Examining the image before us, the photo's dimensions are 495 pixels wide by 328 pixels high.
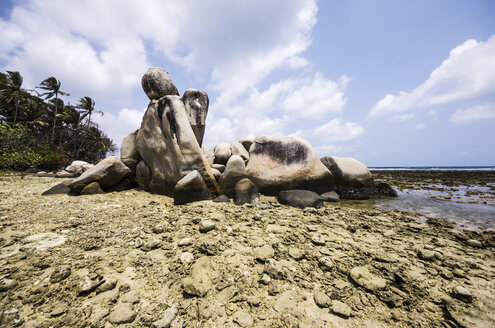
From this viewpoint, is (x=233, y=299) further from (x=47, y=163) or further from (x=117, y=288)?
(x=47, y=163)

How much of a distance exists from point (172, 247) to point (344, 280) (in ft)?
7.05

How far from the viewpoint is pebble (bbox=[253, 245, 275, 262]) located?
2255 millimetres

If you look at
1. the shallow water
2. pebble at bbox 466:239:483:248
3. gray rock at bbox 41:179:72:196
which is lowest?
the shallow water

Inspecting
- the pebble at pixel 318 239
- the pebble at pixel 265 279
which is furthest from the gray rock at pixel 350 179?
the pebble at pixel 265 279

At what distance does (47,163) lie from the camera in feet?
52.5

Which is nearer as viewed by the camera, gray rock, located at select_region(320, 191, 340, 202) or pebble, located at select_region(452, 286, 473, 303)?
pebble, located at select_region(452, 286, 473, 303)

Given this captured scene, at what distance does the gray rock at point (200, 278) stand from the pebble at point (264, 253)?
1.91 ft

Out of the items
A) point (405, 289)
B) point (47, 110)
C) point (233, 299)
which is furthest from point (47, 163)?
point (405, 289)

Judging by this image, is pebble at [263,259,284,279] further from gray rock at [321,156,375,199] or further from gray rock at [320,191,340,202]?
gray rock at [321,156,375,199]

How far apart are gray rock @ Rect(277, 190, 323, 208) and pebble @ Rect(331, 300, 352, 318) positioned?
10.7 ft

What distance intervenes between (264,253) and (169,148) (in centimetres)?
462

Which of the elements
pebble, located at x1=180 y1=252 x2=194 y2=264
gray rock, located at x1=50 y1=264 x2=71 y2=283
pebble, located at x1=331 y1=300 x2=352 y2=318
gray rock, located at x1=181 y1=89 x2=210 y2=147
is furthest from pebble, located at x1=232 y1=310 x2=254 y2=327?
gray rock, located at x1=181 y1=89 x2=210 y2=147

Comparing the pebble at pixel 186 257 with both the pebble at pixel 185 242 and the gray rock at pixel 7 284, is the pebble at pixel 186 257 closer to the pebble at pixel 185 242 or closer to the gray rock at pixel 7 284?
the pebble at pixel 185 242

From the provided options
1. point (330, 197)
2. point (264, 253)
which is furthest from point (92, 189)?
point (330, 197)
